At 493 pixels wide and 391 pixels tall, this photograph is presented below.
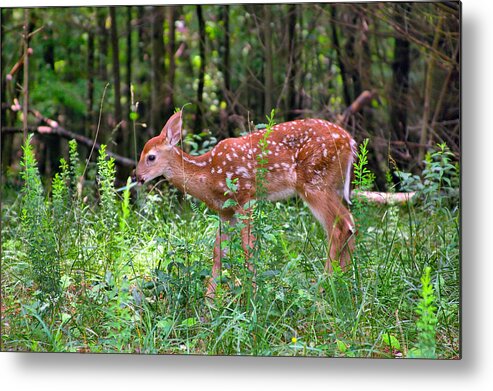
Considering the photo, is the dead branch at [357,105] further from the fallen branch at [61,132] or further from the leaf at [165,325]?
the leaf at [165,325]

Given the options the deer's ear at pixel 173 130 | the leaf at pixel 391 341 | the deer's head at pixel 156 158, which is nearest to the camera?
the leaf at pixel 391 341

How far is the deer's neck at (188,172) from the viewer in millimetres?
5238

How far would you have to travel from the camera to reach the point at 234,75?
312 inches

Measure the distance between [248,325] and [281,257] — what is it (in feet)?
1.61

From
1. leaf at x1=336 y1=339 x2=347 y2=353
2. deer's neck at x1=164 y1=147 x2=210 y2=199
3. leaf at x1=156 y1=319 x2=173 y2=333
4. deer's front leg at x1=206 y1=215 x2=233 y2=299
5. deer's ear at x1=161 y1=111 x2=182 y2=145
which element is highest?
deer's ear at x1=161 y1=111 x2=182 y2=145

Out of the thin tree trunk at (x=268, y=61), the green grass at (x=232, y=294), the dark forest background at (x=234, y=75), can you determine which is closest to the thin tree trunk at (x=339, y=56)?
the dark forest background at (x=234, y=75)

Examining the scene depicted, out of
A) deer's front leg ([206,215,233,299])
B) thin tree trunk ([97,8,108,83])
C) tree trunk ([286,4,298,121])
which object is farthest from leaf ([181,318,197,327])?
thin tree trunk ([97,8,108,83])

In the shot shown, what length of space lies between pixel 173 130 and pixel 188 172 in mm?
279

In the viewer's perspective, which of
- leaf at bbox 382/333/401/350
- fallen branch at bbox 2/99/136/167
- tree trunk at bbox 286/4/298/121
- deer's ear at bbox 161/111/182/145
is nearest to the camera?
leaf at bbox 382/333/401/350

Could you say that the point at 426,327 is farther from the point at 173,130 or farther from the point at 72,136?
the point at 72,136

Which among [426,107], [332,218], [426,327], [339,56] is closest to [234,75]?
[339,56]

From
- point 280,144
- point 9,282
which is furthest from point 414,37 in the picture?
point 9,282

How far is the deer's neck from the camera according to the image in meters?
5.24

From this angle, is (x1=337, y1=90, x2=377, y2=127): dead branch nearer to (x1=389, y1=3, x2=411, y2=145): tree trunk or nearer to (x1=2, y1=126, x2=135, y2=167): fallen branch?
(x1=389, y1=3, x2=411, y2=145): tree trunk
